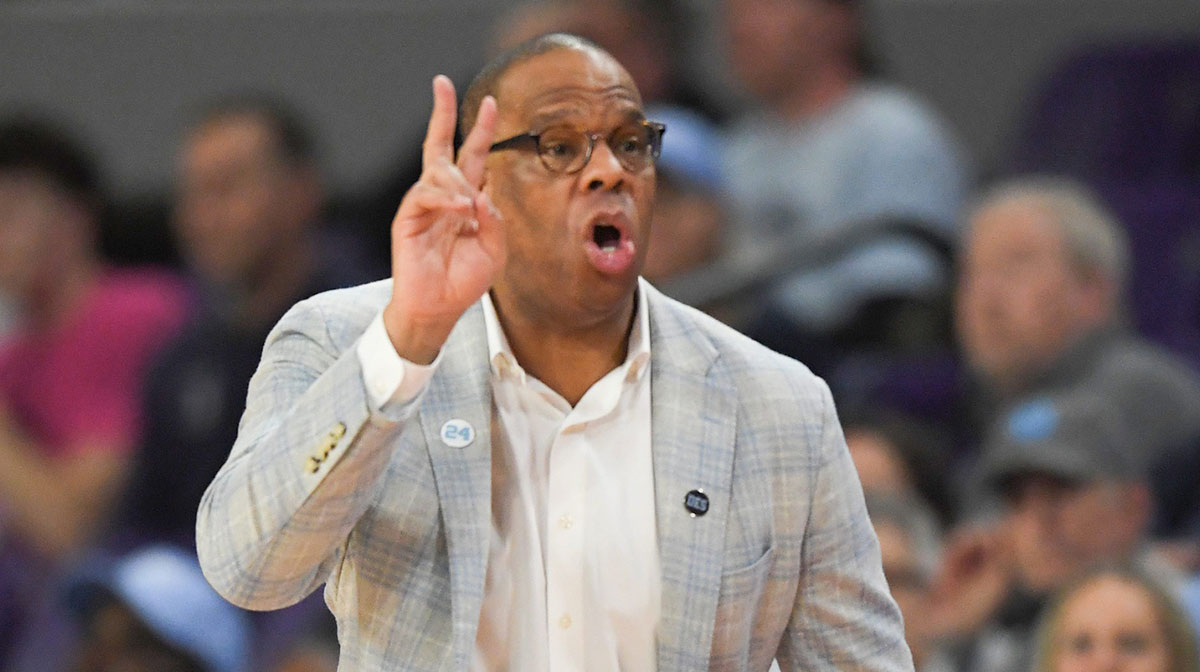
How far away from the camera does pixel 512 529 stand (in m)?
2.43

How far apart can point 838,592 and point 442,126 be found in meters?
0.75

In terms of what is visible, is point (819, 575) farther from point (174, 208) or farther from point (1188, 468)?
point (174, 208)

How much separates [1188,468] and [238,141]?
2.80m

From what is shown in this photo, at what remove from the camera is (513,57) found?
246cm

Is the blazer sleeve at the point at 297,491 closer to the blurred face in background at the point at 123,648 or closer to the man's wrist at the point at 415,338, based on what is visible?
the man's wrist at the point at 415,338

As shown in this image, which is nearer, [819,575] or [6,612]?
[819,575]

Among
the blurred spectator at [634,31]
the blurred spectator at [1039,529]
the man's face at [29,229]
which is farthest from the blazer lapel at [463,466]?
the man's face at [29,229]

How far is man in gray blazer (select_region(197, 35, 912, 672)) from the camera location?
2.18m

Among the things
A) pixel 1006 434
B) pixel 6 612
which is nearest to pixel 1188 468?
pixel 1006 434

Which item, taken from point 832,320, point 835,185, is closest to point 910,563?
point 832,320

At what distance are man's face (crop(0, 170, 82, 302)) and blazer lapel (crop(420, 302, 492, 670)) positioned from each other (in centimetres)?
387

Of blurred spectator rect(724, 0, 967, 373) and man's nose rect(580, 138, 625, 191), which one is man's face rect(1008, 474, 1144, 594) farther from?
man's nose rect(580, 138, 625, 191)

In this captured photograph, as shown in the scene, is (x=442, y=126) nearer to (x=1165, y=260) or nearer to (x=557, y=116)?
(x=557, y=116)

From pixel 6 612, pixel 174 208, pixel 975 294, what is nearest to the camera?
pixel 975 294
